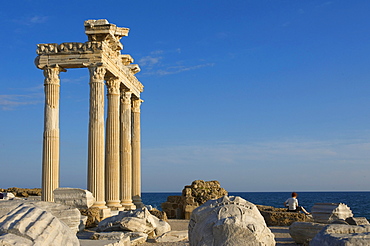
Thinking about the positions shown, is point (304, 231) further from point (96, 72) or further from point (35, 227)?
point (96, 72)

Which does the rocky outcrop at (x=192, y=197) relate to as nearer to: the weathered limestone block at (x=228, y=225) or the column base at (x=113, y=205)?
the column base at (x=113, y=205)

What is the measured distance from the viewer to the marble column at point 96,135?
17.5 metres

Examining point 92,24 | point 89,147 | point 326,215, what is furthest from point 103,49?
point 326,215

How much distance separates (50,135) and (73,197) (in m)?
4.08

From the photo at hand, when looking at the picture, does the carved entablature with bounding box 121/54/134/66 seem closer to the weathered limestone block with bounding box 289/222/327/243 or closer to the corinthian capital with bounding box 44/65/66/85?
the corinthian capital with bounding box 44/65/66/85

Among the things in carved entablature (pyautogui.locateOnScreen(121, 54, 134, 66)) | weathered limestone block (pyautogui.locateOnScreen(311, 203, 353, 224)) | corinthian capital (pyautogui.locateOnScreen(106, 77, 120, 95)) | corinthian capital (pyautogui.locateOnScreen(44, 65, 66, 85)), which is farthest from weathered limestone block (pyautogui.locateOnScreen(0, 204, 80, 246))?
carved entablature (pyautogui.locateOnScreen(121, 54, 134, 66))

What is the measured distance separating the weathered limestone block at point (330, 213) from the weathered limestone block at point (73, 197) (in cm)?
750

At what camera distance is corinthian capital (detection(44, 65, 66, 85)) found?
1806cm

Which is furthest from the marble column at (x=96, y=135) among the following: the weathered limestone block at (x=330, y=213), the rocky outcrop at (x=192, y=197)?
the weathered limestone block at (x=330, y=213)

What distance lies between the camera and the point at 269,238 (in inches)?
224

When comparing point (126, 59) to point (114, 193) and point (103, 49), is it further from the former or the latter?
point (114, 193)

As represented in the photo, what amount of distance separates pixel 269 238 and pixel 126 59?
1746cm

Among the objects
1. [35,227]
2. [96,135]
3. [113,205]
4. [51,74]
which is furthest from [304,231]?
[51,74]

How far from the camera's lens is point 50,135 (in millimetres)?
17859
